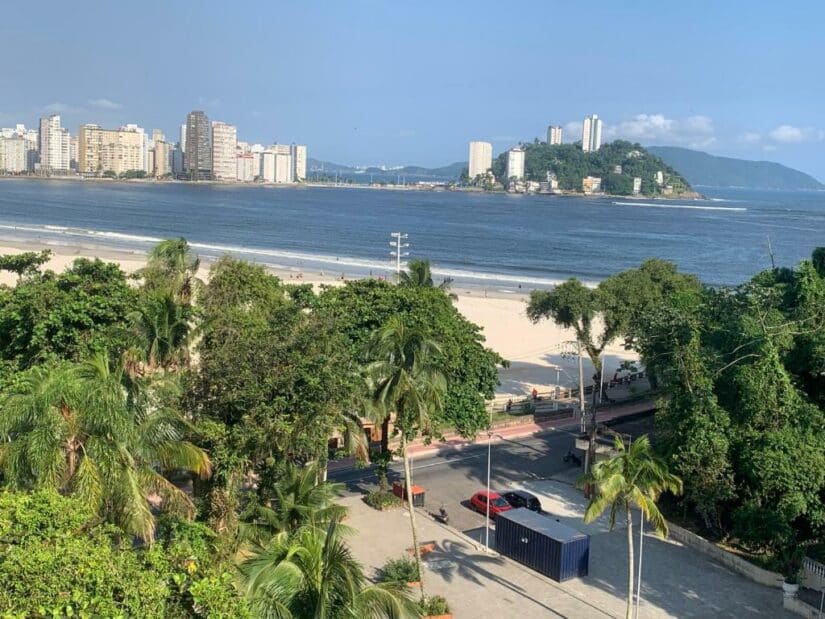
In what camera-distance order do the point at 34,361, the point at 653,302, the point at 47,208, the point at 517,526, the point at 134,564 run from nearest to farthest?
the point at 134,564 → the point at 517,526 → the point at 34,361 → the point at 653,302 → the point at 47,208

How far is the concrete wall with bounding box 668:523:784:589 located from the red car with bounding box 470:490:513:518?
15.5ft

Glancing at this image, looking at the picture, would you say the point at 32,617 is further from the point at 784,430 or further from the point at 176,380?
the point at 784,430

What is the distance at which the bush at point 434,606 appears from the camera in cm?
1661

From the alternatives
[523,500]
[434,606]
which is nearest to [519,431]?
[523,500]

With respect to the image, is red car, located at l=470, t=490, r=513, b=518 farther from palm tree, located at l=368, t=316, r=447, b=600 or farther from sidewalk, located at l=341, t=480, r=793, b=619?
palm tree, located at l=368, t=316, r=447, b=600

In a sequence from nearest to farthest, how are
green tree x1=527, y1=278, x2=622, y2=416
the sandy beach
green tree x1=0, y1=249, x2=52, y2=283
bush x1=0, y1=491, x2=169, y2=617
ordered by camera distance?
1. bush x1=0, y1=491, x2=169, y2=617
2. green tree x1=527, y1=278, x2=622, y2=416
3. green tree x1=0, y1=249, x2=52, y2=283
4. the sandy beach

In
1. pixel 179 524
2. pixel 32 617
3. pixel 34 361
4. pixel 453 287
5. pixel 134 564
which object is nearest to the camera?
pixel 32 617

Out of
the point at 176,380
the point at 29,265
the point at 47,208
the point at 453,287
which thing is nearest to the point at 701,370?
the point at 176,380

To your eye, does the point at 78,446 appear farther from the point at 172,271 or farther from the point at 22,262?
the point at 22,262

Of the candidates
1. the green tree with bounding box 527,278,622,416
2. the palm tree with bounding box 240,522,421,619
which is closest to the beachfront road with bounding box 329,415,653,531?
the green tree with bounding box 527,278,622,416

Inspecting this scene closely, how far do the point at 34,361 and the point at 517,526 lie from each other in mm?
13646

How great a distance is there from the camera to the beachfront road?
2412 cm

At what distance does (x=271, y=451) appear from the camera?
54.2 feet

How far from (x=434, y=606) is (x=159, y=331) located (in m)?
9.61
